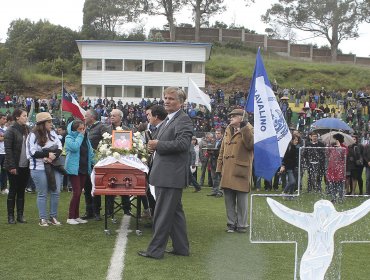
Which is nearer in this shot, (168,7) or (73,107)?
(73,107)

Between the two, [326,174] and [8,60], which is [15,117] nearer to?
[326,174]

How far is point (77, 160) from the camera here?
8.70 metres

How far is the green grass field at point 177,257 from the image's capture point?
14.9ft

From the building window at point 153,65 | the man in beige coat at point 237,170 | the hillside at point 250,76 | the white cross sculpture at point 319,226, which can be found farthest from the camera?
the hillside at point 250,76

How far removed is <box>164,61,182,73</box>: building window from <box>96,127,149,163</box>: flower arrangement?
1788 inches

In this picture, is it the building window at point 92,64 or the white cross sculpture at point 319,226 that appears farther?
the building window at point 92,64

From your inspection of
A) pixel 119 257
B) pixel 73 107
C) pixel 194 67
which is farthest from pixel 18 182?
pixel 194 67

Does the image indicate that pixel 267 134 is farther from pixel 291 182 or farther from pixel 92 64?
pixel 92 64

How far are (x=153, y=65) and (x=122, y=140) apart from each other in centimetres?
4584

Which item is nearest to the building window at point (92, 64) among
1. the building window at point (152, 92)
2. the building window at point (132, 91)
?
the building window at point (132, 91)

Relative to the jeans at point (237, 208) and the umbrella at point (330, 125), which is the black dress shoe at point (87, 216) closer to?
the jeans at point (237, 208)

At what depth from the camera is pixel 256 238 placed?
446 centimetres

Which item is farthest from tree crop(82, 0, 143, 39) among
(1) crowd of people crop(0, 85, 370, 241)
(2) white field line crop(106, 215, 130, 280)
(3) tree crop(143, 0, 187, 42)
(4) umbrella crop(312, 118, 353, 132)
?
(2) white field line crop(106, 215, 130, 280)

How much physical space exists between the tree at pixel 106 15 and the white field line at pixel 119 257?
58775 millimetres
